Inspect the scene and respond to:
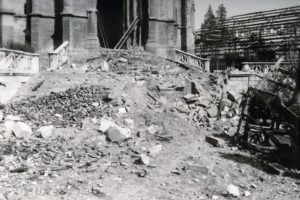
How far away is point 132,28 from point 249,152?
15981 millimetres

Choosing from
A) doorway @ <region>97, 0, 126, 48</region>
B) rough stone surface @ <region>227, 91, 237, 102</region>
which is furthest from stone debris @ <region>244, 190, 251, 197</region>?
doorway @ <region>97, 0, 126, 48</region>

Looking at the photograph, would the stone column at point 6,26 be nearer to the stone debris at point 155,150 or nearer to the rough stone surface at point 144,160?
the stone debris at point 155,150

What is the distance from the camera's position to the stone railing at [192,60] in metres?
23.9

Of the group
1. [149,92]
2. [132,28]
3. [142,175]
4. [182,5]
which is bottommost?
[142,175]

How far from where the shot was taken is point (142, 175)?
340 inches

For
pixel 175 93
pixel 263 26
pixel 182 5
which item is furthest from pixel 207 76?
pixel 263 26

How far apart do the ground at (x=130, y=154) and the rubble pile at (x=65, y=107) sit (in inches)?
2.3

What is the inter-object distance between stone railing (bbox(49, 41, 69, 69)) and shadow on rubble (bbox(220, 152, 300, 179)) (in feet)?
36.5

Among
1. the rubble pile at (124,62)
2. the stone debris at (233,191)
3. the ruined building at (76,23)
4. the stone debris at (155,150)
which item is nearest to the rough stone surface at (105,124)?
the stone debris at (155,150)

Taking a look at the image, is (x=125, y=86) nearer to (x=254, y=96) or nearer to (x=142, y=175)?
(x=254, y=96)

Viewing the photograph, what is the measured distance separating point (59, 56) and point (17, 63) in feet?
15.1

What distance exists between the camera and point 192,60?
80.6 ft

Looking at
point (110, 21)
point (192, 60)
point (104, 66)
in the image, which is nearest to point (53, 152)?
point (104, 66)

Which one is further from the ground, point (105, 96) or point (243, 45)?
point (243, 45)
